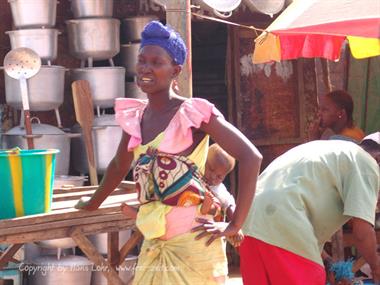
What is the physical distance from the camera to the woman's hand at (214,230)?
3.23 m

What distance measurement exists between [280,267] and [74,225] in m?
1.19

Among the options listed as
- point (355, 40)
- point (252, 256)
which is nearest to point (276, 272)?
point (252, 256)

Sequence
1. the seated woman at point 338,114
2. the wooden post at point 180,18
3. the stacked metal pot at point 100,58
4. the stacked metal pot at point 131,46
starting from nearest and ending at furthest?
the wooden post at point 180,18 < the seated woman at point 338,114 < the stacked metal pot at point 100,58 < the stacked metal pot at point 131,46

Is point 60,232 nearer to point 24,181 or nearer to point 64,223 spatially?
point 64,223

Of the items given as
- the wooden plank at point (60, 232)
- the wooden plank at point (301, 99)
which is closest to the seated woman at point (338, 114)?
the wooden plank at point (60, 232)

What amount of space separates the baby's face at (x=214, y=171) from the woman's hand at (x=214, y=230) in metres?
0.98

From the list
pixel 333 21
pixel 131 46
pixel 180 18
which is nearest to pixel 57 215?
pixel 180 18

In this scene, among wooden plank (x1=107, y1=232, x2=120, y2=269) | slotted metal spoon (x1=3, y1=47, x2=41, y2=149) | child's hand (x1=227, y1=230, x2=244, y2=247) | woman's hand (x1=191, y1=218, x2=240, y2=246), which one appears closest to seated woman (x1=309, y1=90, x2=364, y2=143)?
wooden plank (x1=107, y1=232, x2=120, y2=269)

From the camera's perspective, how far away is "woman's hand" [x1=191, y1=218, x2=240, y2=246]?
323 cm

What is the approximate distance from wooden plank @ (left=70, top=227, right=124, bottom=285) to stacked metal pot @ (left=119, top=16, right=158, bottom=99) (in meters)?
2.57

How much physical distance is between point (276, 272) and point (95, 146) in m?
3.19

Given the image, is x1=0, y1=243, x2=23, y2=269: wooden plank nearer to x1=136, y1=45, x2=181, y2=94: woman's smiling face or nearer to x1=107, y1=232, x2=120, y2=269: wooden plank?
x1=107, y1=232, x2=120, y2=269: wooden plank

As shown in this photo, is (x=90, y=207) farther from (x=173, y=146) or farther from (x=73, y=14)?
(x=73, y=14)

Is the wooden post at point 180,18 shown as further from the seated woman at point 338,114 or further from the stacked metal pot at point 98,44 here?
the stacked metal pot at point 98,44
